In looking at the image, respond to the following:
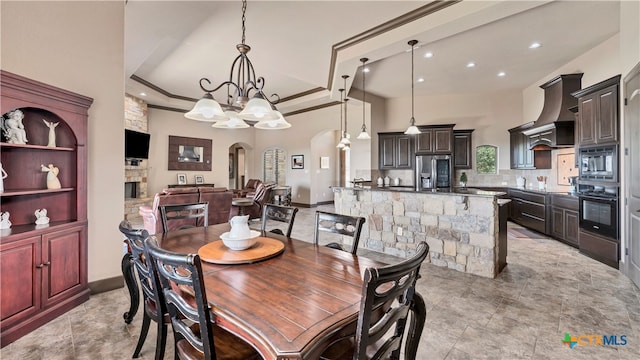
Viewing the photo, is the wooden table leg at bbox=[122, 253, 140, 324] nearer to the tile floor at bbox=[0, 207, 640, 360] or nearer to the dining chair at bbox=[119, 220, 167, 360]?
the tile floor at bbox=[0, 207, 640, 360]

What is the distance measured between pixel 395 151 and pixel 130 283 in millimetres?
6627

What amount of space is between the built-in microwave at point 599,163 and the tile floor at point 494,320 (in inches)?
48.8

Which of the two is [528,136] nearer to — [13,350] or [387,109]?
A: [387,109]

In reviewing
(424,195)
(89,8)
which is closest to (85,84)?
(89,8)

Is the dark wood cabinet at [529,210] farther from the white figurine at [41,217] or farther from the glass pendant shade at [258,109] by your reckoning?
the white figurine at [41,217]

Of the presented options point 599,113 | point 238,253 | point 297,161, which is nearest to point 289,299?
point 238,253

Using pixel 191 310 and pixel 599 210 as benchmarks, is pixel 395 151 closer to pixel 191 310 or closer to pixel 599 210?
pixel 599 210

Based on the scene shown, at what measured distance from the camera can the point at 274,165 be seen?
1048 centimetres

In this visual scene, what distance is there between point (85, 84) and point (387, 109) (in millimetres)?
6844

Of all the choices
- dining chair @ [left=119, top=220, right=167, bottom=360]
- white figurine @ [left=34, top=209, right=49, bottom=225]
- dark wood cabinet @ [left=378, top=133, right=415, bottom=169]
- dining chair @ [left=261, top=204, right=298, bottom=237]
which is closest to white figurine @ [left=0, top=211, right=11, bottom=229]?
white figurine @ [left=34, top=209, right=49, bottom=225]

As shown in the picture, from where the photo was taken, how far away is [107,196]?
9.47 ft

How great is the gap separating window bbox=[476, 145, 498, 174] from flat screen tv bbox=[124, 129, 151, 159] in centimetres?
910

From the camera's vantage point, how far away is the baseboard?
9.21 feet

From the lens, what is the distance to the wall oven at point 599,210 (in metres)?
3.52
